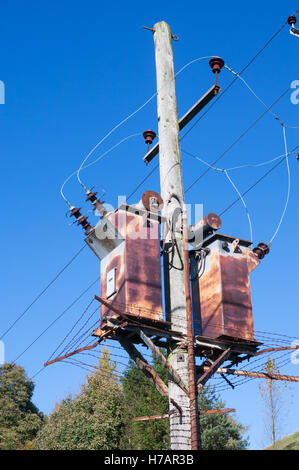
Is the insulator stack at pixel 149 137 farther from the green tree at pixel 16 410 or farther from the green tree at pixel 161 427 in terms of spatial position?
the green tree at pixel 16 410

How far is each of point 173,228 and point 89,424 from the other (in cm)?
2831

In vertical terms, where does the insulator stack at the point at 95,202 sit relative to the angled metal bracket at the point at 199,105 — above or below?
below

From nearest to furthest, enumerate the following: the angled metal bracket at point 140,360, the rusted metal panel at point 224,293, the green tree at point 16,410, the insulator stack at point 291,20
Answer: the angled metal bracket at point 140,360 < the rusted metal panel at point 224,293 < the insulator stack at point 291,20 < the green tree at point 16,410

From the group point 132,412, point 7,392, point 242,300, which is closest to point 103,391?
point 132,412

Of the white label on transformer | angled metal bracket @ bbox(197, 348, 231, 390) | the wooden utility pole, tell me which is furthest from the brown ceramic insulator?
angled metal bracket @ bbox(197, 348, 231, 390)

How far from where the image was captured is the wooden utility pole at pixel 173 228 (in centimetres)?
1502

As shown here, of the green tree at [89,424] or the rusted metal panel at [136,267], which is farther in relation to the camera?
the green tree at [89,424]

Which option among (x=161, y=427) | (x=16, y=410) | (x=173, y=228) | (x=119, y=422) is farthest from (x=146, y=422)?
(x=173, y=228)

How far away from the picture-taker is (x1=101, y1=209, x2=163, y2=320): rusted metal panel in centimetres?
1692

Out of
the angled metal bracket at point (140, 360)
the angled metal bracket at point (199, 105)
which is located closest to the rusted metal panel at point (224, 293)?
the angled metal bracket at point (140, 360)

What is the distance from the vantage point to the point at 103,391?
4516 centimetres

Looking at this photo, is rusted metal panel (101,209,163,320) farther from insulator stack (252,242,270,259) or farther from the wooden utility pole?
insulator stack (252,242,270,259)

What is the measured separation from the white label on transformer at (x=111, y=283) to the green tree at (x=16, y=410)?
1541 inches
